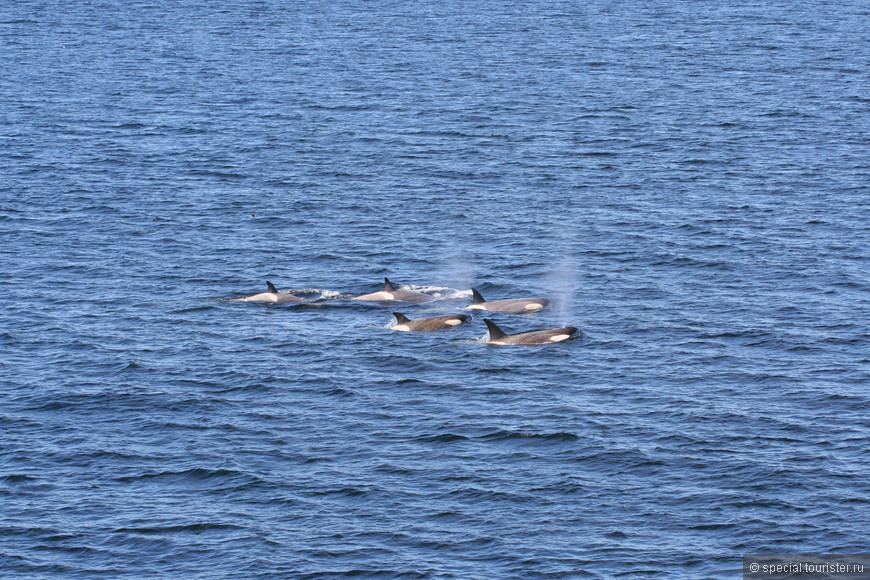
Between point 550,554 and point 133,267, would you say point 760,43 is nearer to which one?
point 133,267

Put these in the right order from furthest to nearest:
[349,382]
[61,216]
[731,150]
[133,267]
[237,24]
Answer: [237,24]
[731,150]
[61,216]
[133,267]
[349,382]

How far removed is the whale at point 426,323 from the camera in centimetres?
4609

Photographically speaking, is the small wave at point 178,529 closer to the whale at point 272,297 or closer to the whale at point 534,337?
the whale at point 534,337

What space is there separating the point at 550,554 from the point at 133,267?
3005 centimetres

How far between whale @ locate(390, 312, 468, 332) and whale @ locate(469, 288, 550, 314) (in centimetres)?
155

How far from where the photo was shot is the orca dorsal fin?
4359 cm

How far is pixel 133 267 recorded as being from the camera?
5409cm

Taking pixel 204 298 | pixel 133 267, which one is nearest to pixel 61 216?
pixel 133 267

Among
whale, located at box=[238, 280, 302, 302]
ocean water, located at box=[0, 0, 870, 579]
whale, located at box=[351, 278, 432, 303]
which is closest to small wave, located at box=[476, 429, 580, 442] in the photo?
ocean water, located at box=[0, 0, 870, 579]

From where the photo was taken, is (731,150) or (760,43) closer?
(731,150)

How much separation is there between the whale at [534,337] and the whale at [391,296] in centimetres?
609

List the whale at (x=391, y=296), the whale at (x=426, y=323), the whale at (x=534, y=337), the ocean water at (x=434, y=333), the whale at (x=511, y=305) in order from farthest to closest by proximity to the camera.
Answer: the whale at (x=391, y=296)
the whale at (x=511, y=305)
the whale at (x=426, y=323)
the whale at (x=534, y=337)
the ocean water at (x=434, y=333)

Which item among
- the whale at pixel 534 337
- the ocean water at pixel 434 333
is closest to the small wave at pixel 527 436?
the ocean water at pixel 434 333

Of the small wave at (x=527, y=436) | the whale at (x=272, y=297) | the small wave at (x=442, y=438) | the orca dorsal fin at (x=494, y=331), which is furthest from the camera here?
the whale at (x=272, y=297)
